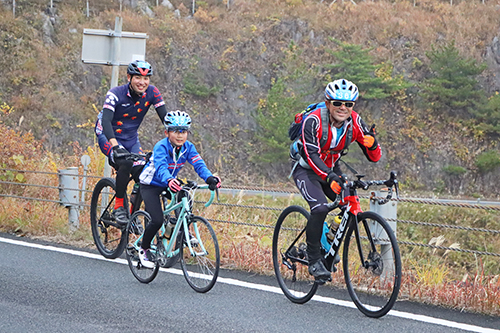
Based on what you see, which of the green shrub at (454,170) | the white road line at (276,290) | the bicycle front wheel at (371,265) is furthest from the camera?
the green shrub at (454,170)

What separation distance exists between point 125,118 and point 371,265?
398 cm

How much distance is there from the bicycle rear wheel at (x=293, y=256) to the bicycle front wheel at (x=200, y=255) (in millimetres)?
696

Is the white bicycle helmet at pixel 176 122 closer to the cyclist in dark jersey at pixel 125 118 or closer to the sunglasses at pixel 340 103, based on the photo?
the cyclist in dark jersey at pixel 125 118

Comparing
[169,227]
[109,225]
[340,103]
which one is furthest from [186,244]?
[109,225]

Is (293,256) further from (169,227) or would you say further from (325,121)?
(325,121)

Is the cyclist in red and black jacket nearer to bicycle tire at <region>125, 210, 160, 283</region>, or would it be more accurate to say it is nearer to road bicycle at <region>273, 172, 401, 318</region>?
road bicycle at <region>273, 172, 401, 318</region>

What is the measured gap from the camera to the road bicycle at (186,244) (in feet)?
21.4

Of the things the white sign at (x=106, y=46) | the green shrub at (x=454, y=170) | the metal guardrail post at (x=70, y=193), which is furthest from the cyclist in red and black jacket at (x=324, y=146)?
the green shrub at (x=454, y=170)

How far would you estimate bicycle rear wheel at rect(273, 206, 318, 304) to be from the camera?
250 inches

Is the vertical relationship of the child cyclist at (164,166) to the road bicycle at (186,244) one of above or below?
above

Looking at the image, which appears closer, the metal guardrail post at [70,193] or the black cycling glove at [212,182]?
the black cycling glove at [212,182]

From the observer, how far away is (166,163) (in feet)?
22.2

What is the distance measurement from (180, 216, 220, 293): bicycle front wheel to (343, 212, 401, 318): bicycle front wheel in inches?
53.9

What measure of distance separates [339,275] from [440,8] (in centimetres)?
4110
